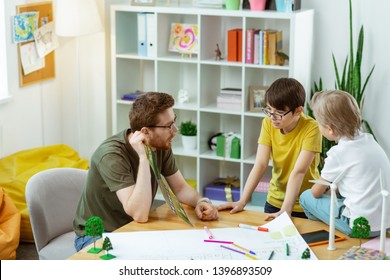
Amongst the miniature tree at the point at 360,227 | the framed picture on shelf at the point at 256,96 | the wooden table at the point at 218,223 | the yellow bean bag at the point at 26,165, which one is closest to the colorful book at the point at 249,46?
the framed picture on shelf at the point at 256,96

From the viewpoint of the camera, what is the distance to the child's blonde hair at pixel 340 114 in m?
2.66

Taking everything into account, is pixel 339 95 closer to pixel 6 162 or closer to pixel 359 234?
pixel 359 234

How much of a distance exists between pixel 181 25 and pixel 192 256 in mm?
2939

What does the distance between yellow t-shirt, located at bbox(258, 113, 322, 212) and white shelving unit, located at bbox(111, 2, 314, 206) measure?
4.73ft

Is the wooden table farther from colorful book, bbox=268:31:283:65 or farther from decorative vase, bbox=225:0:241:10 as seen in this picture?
decorative vase, bbox=225:0:241:10

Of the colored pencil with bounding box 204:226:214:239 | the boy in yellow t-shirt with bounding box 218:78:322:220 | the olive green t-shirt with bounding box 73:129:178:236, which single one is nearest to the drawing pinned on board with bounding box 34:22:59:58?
the olive green t-shirt with bounding box 73:129:178:236

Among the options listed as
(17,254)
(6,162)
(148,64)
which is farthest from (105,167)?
(148,64)

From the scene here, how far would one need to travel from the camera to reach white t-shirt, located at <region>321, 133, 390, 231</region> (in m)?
2.61

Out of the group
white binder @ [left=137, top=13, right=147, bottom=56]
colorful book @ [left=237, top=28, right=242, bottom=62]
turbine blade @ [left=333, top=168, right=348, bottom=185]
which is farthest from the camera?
white binder @ [left=137, top=13, right=147, bottom=56]

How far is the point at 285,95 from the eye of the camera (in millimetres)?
3102

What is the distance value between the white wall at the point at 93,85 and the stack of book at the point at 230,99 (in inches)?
21.9

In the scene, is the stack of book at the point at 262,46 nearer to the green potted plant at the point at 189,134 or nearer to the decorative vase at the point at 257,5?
the decorative vase at the point at 257,5

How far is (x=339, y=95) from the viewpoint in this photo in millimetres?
2695

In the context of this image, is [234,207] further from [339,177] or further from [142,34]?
[142,34]
